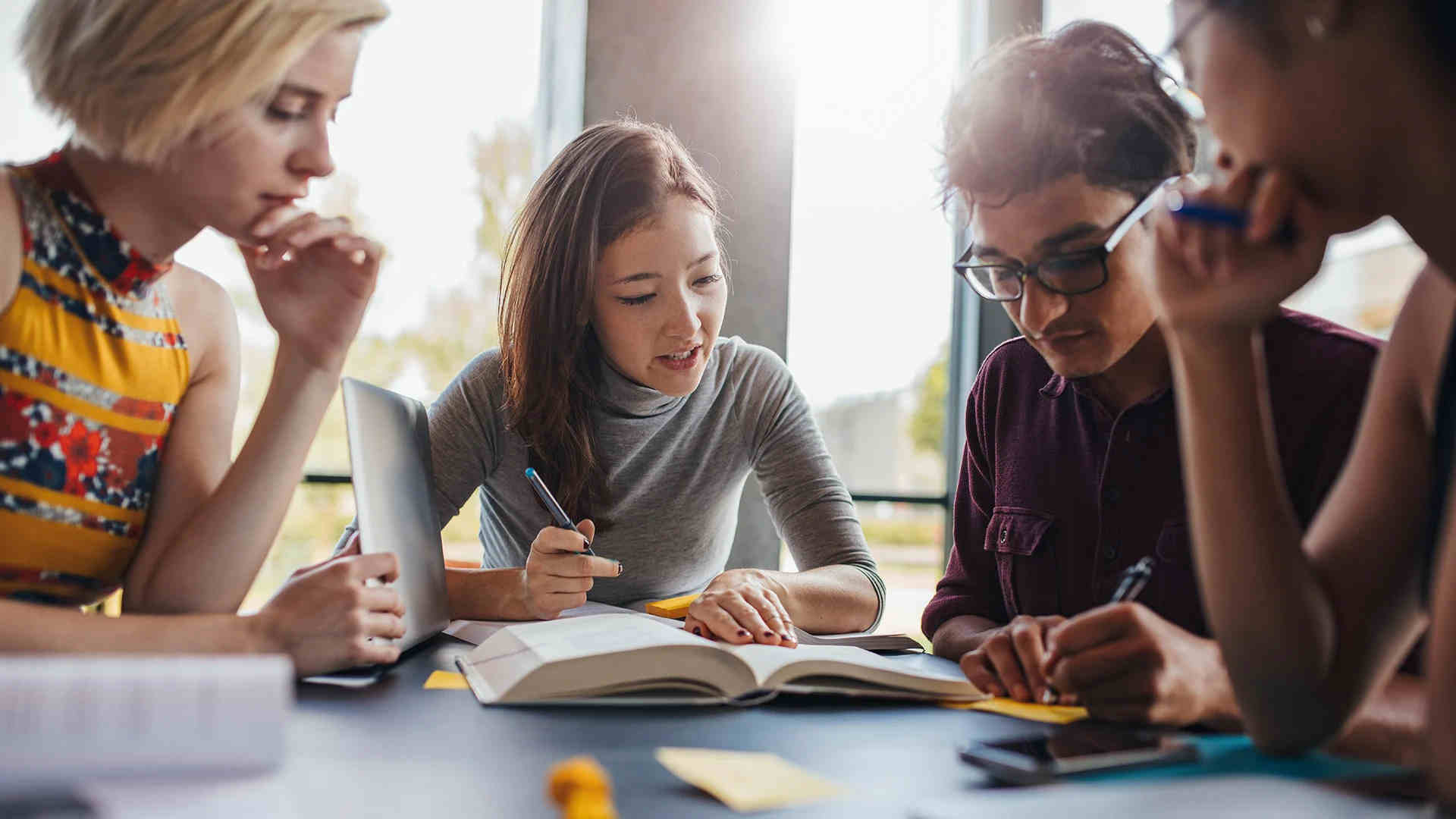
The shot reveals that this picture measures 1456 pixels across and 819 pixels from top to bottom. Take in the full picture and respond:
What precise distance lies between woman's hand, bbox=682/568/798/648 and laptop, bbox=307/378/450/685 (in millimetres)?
349

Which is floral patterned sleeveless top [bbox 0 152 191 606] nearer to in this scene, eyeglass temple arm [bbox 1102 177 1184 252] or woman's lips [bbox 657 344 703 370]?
woman's lips [bbox 657 344 703 370]

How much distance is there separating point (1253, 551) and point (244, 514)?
105cm

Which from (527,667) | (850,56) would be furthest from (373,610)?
(850,56)

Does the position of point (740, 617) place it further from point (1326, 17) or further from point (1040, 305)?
point (1326, 17)

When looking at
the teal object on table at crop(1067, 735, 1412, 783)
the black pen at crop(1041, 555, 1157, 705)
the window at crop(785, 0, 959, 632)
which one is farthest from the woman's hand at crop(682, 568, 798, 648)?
the window at crop(785, 0, 959, 632)

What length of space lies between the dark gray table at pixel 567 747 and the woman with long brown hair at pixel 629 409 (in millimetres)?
657

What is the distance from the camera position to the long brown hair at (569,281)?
176cm

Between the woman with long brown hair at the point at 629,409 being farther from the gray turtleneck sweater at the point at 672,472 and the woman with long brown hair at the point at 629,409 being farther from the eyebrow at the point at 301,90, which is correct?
the eyebrow at the point at 301,90

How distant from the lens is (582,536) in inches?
55.6

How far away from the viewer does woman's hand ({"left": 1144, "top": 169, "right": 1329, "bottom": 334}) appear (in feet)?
2.46

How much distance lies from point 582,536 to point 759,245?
1.36 m

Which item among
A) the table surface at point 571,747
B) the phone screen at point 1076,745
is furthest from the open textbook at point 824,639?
the phone screen at point 1076,745

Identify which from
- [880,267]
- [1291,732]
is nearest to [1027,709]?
[1291,732]

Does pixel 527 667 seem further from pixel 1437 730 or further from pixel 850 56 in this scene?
pixel 850 56
